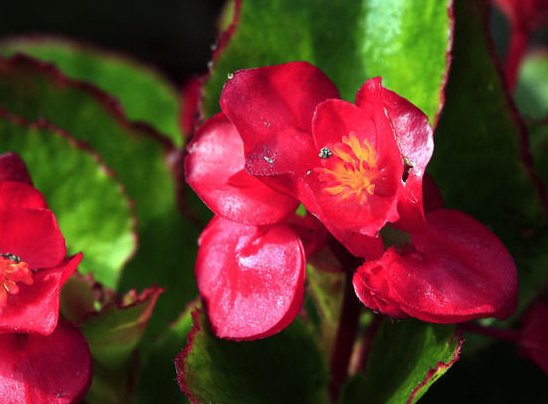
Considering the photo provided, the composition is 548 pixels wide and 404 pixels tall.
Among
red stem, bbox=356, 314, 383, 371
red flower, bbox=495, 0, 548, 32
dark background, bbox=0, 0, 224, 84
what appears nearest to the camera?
red stem, bbox=356, 314, 383, 371

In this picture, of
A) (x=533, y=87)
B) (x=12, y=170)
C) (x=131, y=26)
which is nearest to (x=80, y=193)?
(x=12, y=170)

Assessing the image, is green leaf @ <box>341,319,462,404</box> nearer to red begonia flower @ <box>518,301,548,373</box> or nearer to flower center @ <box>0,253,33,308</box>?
red begonia flower @ <box>518,301,548,373</box>

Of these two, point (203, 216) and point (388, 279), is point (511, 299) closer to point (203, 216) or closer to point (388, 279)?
point (388, 279)

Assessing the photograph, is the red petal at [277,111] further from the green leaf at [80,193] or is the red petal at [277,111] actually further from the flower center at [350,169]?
the green leaf at [80,193]

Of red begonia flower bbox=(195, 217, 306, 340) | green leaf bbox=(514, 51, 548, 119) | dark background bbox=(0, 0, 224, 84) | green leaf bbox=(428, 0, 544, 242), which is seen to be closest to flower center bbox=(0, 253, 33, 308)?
red begonia flower bbox=(195, 217, 306, 340)

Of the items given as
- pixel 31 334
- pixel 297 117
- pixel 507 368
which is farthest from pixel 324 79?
pixel 507 368

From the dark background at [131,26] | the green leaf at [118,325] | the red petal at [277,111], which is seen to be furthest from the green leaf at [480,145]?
the dark background at [131,26]

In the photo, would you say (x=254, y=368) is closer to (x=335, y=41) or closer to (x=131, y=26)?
(x=335, y=41)
